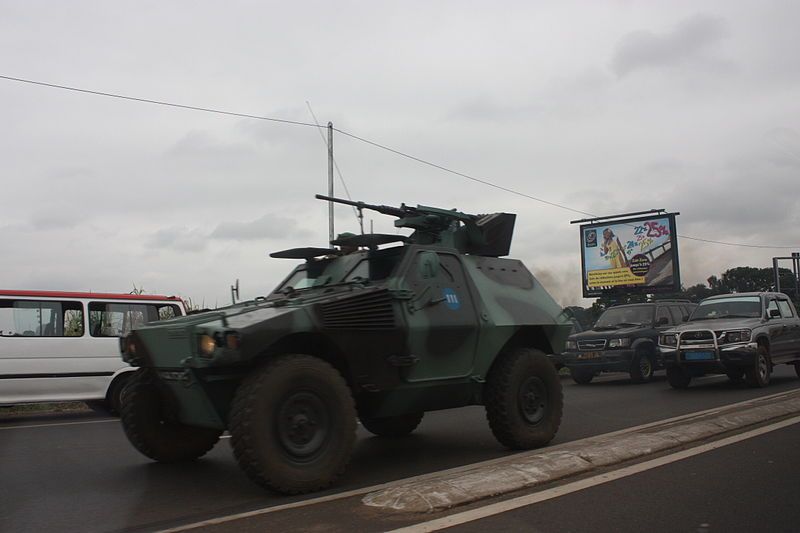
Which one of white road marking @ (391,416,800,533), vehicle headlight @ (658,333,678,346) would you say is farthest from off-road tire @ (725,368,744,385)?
white road marking @ (391,416,800,533)

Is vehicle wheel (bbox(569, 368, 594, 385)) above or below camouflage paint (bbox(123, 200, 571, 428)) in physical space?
below

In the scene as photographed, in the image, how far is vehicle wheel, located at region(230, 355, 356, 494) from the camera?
484 cm

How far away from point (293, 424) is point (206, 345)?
0.84 m

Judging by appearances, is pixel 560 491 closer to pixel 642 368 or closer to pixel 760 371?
pixel 760 371

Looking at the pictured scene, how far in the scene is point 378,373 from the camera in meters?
5.81

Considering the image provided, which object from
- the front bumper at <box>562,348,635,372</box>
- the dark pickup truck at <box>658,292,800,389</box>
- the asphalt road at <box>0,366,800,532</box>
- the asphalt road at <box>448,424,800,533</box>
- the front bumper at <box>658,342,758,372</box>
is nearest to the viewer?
the asphalt road at <box>448,424,800,533</box>

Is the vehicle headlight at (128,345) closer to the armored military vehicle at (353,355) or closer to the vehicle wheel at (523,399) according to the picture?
the armored military vehicle at (353,355)

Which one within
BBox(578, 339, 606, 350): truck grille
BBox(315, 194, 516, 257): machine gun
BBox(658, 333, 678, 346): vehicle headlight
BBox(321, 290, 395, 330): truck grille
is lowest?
BBox(578, 339, 606, 350): truck grille

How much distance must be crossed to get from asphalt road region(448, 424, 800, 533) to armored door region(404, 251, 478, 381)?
170 centimetres

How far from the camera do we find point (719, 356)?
11906 millimetres

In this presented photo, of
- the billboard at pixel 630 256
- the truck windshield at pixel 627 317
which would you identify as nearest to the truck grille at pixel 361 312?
the truck windshield at pixel 627 317

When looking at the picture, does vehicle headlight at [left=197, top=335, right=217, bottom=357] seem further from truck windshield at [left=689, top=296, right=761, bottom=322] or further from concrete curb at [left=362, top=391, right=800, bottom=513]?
truck windshield at [left=689, top=296, right=761, bottom=322]

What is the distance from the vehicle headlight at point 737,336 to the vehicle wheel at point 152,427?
29.9 feet

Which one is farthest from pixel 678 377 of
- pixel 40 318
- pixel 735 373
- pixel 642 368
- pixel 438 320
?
pixel 40 318
